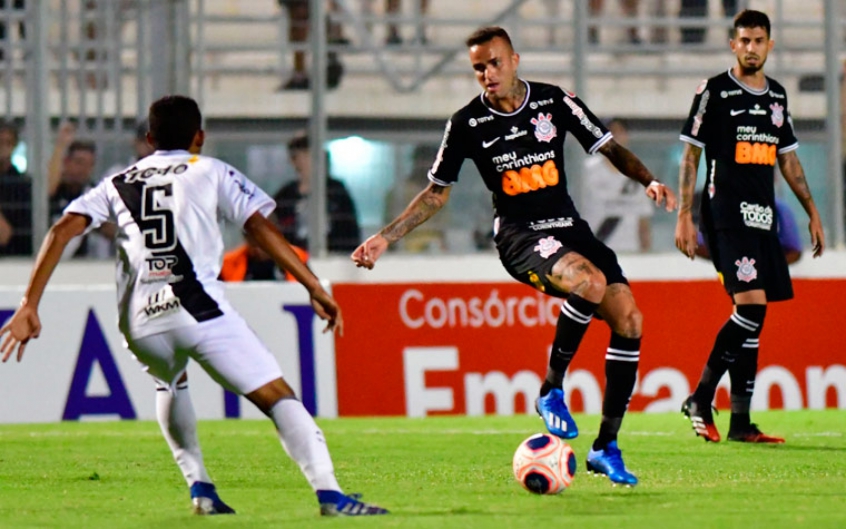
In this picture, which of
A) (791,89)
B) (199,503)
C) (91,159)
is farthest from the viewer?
(791,89)

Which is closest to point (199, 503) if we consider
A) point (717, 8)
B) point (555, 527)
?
point (555, 527)

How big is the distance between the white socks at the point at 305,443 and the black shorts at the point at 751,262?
4154mm

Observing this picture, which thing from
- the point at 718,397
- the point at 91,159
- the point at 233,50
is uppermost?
the point at 233,50

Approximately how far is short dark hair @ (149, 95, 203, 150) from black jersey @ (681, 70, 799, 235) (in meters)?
4.02

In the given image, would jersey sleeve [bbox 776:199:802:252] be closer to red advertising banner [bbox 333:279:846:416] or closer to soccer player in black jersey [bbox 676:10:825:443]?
red advertising banner [bbox 333:279:846:416]

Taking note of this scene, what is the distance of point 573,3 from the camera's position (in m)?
14.2

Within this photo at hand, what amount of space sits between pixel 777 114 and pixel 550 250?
2.24 meters

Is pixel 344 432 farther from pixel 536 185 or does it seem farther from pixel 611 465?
pixel 611 465

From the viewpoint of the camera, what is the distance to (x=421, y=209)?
27.0 ft

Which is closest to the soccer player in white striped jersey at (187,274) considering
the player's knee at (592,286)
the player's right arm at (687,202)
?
the player's knee at (592,286)

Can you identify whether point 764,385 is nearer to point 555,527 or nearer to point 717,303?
point 717,303

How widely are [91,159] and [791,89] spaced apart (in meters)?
6.07

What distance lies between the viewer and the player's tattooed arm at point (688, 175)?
9.33m

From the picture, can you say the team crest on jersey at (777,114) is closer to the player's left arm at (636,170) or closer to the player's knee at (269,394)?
the player's left arm at (636,170)
